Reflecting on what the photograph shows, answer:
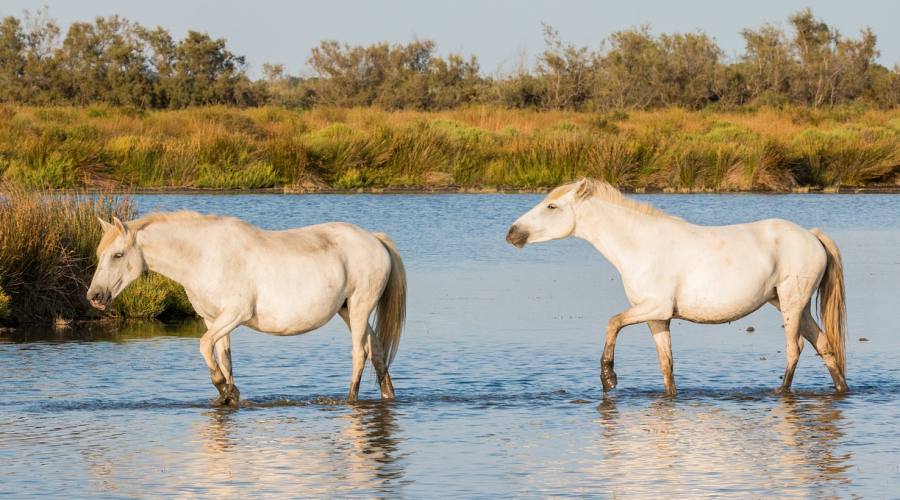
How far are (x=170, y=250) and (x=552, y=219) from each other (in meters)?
2.69

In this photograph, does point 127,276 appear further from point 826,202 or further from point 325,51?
point 325,51

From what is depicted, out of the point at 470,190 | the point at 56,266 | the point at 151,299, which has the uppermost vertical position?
the point at 470,190

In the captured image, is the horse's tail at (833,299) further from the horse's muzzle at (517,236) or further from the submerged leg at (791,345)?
the horse's muzzle at (517,236)

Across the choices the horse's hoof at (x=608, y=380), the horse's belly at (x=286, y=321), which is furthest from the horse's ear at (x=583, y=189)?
the horse's belly at (x=286, y=321)

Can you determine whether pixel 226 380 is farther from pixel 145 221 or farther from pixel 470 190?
pixel 470 190

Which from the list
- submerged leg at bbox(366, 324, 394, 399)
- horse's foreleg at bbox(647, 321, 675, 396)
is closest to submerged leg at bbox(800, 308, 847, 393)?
horse's foreleg at bbox(647, 321, 675, 396)

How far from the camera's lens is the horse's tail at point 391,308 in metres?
9.95

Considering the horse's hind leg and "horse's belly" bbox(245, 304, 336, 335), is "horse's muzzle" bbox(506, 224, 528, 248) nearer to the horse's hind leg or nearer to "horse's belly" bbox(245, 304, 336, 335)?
the horse's hind leg

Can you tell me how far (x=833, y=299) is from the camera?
10.3 meters

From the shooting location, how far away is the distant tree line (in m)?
54.1

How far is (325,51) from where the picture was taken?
6581 cm

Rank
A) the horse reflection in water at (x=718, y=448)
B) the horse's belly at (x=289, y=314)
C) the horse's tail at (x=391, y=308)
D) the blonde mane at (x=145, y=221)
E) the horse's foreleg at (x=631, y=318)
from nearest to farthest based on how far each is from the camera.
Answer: the horse reflection in water at (x=718, y=448), the blonde mane at (x=145, y=221), the horse's belly at (x=289, y=314), the horse's foreleg at (x=631, y=318), the horse's tail at (x=391, y=308)

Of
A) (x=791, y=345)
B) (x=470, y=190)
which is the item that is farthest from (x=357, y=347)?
(x=470, y=190)

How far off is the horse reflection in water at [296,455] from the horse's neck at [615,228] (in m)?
1.96
